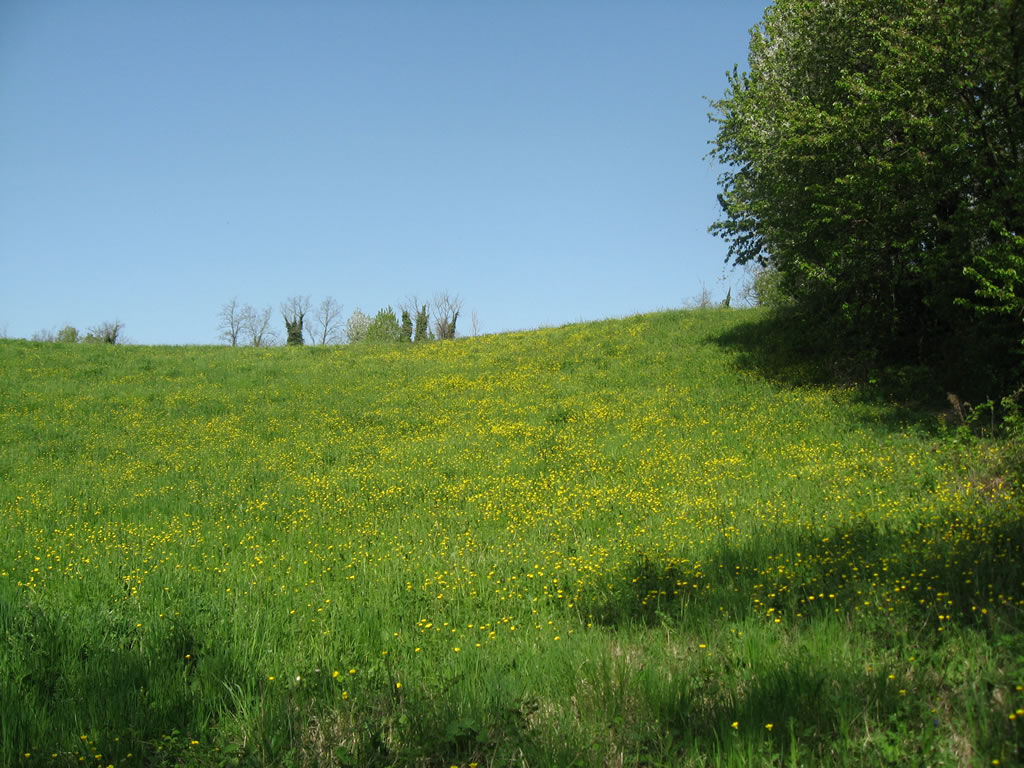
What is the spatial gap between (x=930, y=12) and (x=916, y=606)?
1514cm

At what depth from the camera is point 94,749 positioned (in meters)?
4.13

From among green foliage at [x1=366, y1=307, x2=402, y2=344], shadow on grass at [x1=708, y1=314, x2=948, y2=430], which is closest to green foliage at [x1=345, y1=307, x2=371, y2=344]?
green foliage at [x1=366, y1=307, x2=402, y2=344]

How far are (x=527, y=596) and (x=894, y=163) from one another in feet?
46.7

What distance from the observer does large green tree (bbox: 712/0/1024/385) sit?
44.0 feet

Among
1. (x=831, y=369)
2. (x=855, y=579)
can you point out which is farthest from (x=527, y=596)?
(x=831, y=369)

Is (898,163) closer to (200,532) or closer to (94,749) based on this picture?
(200,532)

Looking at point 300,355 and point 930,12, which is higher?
point 930,12

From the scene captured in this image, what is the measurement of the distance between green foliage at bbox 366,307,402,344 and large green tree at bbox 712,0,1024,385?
77.4m

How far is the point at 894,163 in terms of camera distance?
15828 mm

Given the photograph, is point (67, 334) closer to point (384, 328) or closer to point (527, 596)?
point (384, 328)

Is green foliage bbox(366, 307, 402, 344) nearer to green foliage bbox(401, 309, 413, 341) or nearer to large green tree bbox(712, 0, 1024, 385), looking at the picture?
green foliage bbox(401, 309, 413, 341)

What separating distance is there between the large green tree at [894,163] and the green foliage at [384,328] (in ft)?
254

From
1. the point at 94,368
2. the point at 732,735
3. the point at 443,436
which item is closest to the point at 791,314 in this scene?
the point at 443,436

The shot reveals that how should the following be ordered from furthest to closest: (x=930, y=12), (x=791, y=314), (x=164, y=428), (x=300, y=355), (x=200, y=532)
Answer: (x=300, y=355), (x=791, y=314), (x=164, y=428), (x=930, y=12), (x=200, y=532)
